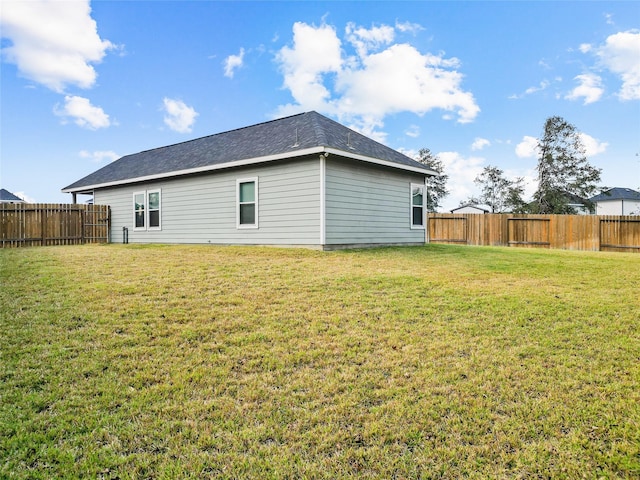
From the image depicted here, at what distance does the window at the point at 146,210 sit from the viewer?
611 inches

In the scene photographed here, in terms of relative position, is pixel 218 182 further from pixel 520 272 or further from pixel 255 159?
pixel 520 272

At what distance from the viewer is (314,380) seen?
3.30 meters

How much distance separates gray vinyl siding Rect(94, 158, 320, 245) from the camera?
36.1ft

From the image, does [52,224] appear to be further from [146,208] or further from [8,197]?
[8,197]

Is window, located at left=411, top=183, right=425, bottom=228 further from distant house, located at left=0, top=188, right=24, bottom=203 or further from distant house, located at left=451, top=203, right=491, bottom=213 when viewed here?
distant house, located at left=0, top=188, right=24, bottom=203

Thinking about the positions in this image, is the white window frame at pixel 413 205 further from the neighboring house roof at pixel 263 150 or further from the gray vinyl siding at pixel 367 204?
the neighboring house roof at pixel 263 150

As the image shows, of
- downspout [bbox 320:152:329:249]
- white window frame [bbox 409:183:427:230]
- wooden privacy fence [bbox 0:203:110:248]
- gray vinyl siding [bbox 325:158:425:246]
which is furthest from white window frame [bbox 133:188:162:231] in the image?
white window frame [bbox 409:183:427:230]

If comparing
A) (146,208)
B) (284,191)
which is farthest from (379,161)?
(146,208)

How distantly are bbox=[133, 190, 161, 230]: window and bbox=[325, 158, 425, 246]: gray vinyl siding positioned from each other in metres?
7.97

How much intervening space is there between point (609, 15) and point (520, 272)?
11462mm

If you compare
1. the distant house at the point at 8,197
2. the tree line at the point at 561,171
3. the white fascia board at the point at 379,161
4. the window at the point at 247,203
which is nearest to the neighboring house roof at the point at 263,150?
the white fascia board at the point at 379,161

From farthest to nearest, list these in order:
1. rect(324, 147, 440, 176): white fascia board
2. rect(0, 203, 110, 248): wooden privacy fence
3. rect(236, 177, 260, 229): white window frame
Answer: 1. rect(0, 203, 110, 248): wooden privacy fence
2. rect(236, 177, 260, 229): white window frame
3. rect(324, 147, 440, 176): white fascia board

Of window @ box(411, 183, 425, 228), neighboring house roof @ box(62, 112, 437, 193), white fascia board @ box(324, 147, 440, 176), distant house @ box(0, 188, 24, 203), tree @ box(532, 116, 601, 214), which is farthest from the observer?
distant house @ box(0, 188, 24, 203)

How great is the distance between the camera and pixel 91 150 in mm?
18562
